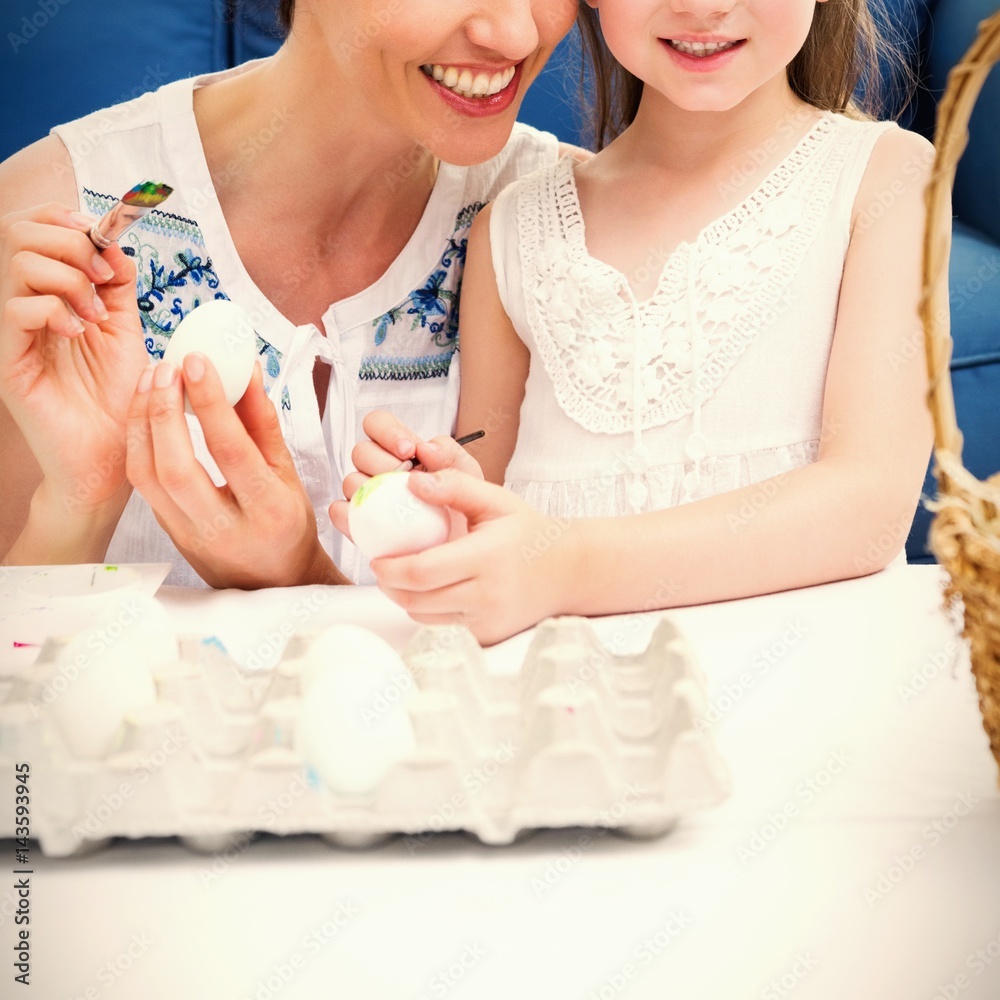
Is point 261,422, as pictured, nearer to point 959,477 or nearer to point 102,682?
point 102,682

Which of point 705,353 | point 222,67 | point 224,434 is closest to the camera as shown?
point 224,434

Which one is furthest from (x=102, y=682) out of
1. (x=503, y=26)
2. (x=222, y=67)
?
(x=222, y=67)

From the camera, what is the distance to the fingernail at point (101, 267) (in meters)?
0.80

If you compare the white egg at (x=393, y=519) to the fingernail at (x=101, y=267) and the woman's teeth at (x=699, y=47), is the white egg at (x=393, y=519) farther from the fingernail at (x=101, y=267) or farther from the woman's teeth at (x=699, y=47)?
the woman's teeth at (x=699, y=47)

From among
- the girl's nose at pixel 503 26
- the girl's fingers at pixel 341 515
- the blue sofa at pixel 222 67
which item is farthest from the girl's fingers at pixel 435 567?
the blue sofa at pixel 222 67

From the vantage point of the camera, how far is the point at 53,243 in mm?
783

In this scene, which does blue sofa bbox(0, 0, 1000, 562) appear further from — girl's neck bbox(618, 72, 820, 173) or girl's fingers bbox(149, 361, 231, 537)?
girl's fingers bbox(149, 361, 231, 537)

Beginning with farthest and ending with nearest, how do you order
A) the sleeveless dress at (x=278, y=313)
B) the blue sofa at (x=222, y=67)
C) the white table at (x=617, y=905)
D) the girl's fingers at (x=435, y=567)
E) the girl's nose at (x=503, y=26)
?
the blue sofa at (x=222, y=67) < the sleeveless dress at (x=278, y=313) < the girl's nose at (x=503, y=26) < the girl's fingers at (x=435, y=567) < the white table at (x=617, y=905)

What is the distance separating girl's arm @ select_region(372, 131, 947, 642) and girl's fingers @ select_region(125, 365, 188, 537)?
21 centimetres

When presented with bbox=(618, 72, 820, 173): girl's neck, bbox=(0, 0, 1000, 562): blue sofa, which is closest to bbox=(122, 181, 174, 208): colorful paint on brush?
bbox=(618, 72, 820, 173): girl's neck

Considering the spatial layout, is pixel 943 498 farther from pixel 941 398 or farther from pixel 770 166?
pixel 770 166

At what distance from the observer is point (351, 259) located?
1211 millimetres

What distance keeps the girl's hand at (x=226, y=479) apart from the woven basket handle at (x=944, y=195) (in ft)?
1.54

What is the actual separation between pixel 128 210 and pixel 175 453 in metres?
0.16
